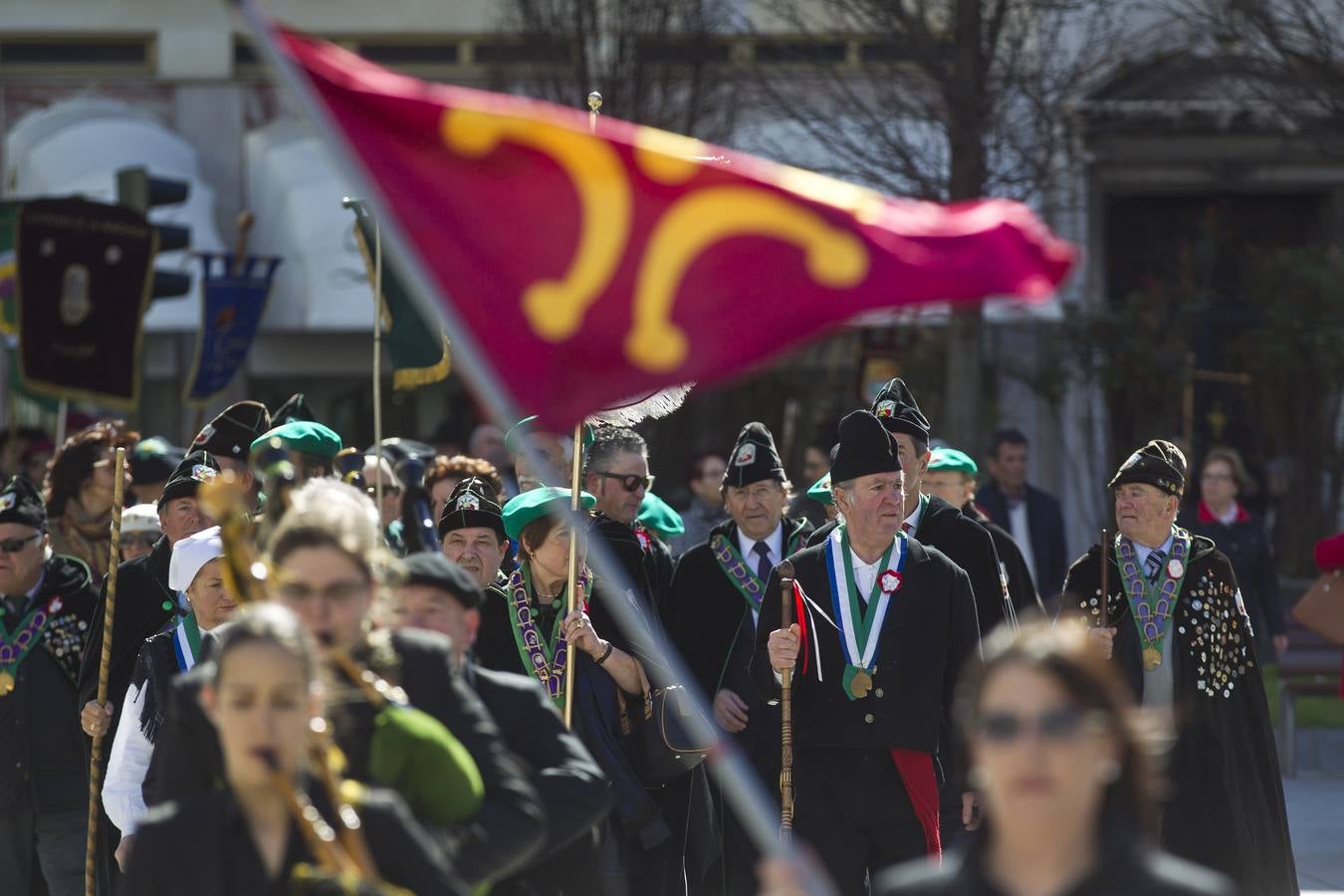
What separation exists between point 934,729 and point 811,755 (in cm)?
42

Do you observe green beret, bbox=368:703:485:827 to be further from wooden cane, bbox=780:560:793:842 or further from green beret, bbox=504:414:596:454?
wooden cane, bbox=780:560:793:842

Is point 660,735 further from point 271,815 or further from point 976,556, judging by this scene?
point 271,815

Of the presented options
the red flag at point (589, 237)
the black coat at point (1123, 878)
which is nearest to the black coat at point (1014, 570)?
the red flag at point (589, 237)

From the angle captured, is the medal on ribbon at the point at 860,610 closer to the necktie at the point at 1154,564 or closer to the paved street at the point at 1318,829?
the necktie at the point at 1154,564

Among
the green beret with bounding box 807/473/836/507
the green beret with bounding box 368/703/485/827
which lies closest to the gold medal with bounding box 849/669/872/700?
the green beret with bounding box 807/473/836/507

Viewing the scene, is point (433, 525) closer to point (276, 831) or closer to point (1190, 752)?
point (1190, 752)

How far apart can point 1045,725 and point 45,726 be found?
18.9 ft

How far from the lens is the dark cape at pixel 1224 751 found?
8547mm

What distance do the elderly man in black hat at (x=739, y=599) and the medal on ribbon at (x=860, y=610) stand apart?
0.78 feet

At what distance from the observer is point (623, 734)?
24.5 feet

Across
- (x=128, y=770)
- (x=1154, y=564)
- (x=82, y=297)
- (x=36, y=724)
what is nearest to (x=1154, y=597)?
(x=1154, y=564)

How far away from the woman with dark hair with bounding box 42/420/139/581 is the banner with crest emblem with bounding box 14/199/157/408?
279cm

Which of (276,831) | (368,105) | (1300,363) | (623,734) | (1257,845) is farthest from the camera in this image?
(1300,363)

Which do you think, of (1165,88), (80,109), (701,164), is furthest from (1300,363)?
(701,164)
